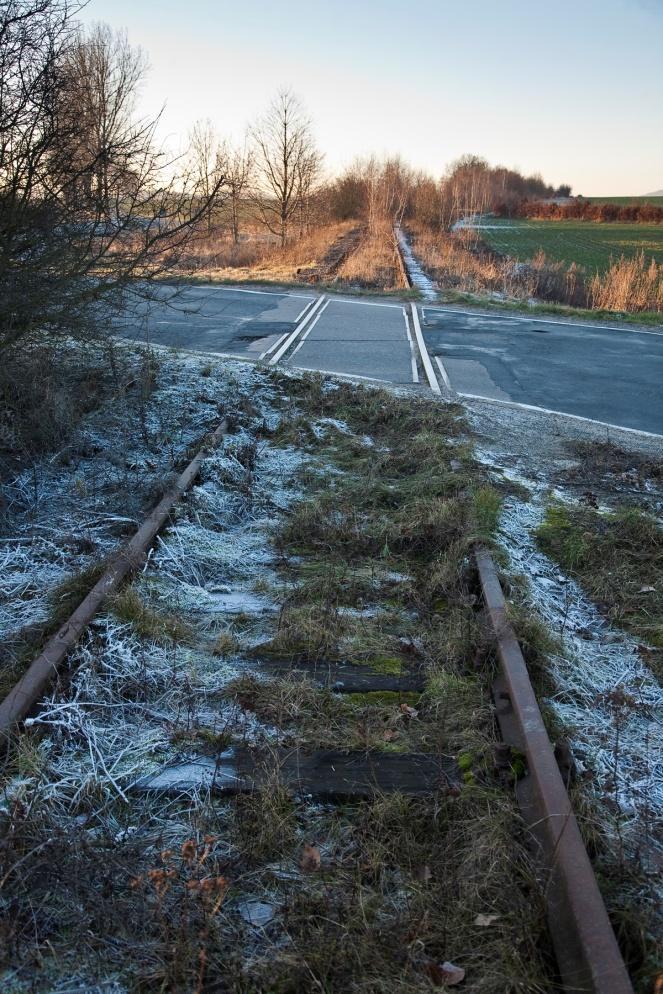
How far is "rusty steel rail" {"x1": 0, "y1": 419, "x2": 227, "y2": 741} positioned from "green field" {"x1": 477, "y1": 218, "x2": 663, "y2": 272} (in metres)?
33.7

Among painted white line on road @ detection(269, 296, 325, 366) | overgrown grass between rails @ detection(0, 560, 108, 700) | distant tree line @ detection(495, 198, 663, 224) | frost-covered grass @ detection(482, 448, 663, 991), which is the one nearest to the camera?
frost-covered grass @ detection(482, 448, 663, 991)

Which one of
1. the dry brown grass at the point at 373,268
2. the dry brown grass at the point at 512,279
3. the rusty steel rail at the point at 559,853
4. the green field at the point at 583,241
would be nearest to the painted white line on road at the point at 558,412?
the rusty steel rail at the point at 559,853

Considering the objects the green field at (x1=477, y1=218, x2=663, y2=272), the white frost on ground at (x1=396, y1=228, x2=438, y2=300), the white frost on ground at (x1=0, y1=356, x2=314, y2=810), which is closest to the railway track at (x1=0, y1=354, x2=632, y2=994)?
the white frost on ground at (x1=0, y1=356, x2=314, y2=810)

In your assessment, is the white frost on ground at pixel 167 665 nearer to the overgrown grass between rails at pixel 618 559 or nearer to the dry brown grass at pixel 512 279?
the overgrown grass between rails at pixel 618 559

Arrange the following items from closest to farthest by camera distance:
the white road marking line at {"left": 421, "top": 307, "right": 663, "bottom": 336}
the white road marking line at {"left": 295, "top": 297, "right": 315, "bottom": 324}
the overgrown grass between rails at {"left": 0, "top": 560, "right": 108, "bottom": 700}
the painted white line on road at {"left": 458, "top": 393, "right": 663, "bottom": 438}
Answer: the overgrown grass between rails at {"left": 0, "top": 560, "right": 108, "bottom": 700}
the painted white line on road at {"left": 458, "top": 393, "right": 663, "bottom": 438}
the white road marking line at {"left": 295, "top": 297, "right": 315, "bottom": 324}
the white road marking line at {"left": 421, "top": 307, "right": 663, "bottom": 336}

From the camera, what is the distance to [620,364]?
40.4 feet

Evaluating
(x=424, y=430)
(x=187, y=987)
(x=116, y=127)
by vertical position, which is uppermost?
(x=116, y=127)

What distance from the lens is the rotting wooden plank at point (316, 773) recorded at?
294 centimetres

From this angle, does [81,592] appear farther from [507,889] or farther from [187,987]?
[507,889]

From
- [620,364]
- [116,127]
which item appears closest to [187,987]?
[116,127]

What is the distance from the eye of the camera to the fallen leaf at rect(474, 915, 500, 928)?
7.53 ft

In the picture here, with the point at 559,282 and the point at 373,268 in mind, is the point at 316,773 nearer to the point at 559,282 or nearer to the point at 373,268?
the point at 373,268

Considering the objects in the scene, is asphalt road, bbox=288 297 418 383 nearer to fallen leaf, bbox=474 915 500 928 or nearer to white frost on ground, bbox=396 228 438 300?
white frost on ground, bbox=396 228 438 300

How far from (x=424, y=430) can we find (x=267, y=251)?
1182 inches
